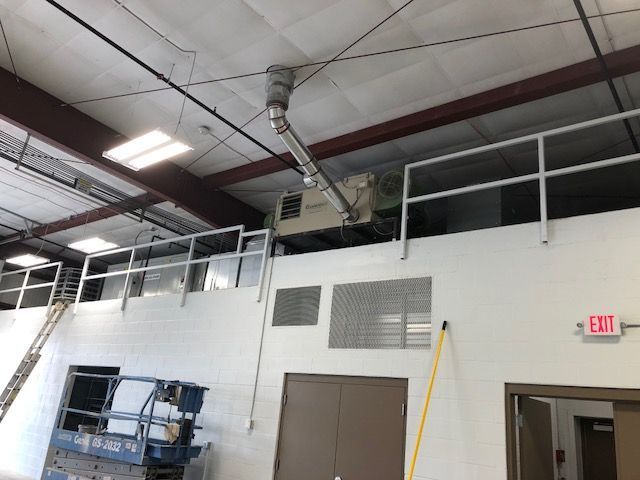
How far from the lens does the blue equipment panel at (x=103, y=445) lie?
5.71m

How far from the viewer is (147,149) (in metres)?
5.49

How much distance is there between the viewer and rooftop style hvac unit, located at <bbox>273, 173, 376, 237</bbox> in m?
6.66

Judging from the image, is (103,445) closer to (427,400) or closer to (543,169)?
(427,400)

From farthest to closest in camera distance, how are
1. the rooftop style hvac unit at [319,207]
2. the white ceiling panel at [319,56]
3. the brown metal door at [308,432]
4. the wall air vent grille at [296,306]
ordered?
1. the rooftop style hvac unit at [319,207]
2. the wall air vent grille at [296,306]
3. the brown metal door at [308,432]
4. the white ceiling panel at [319,56]

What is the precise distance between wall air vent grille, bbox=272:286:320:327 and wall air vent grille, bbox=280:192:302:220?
1.19 meters

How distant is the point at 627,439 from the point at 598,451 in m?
3.76

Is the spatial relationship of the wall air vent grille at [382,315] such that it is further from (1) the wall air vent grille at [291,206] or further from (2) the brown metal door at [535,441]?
(1) the wall air vent grille at [291,206]

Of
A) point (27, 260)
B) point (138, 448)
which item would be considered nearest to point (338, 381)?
point (138, 448)

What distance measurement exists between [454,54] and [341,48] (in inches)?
46.1

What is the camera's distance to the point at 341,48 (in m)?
5.22

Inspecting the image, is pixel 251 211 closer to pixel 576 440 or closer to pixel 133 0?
pixel 133 0

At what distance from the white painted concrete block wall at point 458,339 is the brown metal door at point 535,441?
0.31 metres

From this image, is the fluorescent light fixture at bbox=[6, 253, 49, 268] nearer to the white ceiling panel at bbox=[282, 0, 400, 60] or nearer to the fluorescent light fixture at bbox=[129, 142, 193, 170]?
the fluorescent light fixture at bbox=[129, 142, 193, 170]

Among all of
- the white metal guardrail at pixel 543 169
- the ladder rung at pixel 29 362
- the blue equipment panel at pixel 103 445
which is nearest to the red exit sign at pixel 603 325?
the white metal guardrail at pixel 543 169
